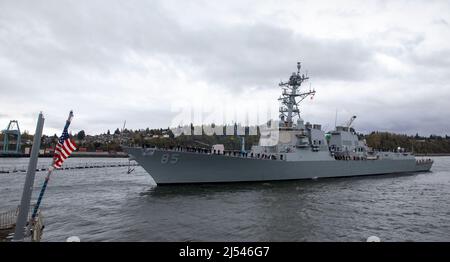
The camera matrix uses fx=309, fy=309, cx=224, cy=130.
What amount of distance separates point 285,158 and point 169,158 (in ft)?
40.6

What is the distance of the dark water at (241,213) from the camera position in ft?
46.0

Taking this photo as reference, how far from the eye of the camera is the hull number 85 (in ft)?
84.7

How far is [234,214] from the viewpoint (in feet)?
57.2

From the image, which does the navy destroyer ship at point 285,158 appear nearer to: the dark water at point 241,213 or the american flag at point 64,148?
the dark water at point 241,213

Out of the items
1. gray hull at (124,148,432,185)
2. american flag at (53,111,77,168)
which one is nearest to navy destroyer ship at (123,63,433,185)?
gray hull at (124,148,432,185)

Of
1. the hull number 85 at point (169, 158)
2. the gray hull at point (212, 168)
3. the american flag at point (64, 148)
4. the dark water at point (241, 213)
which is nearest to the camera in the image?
Result: the american flag at point (64, 148)

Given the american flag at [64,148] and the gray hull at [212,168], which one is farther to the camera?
the gray hull at [212,168]

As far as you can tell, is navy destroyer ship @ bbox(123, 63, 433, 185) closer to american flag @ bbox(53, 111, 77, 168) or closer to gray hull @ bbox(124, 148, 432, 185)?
gray hull @ bbox(124, 148, 432, 185)

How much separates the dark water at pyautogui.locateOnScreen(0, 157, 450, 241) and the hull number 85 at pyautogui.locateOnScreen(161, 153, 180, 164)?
225cm

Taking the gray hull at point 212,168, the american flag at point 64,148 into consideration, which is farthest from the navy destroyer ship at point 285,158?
the american flag at point 64,148
